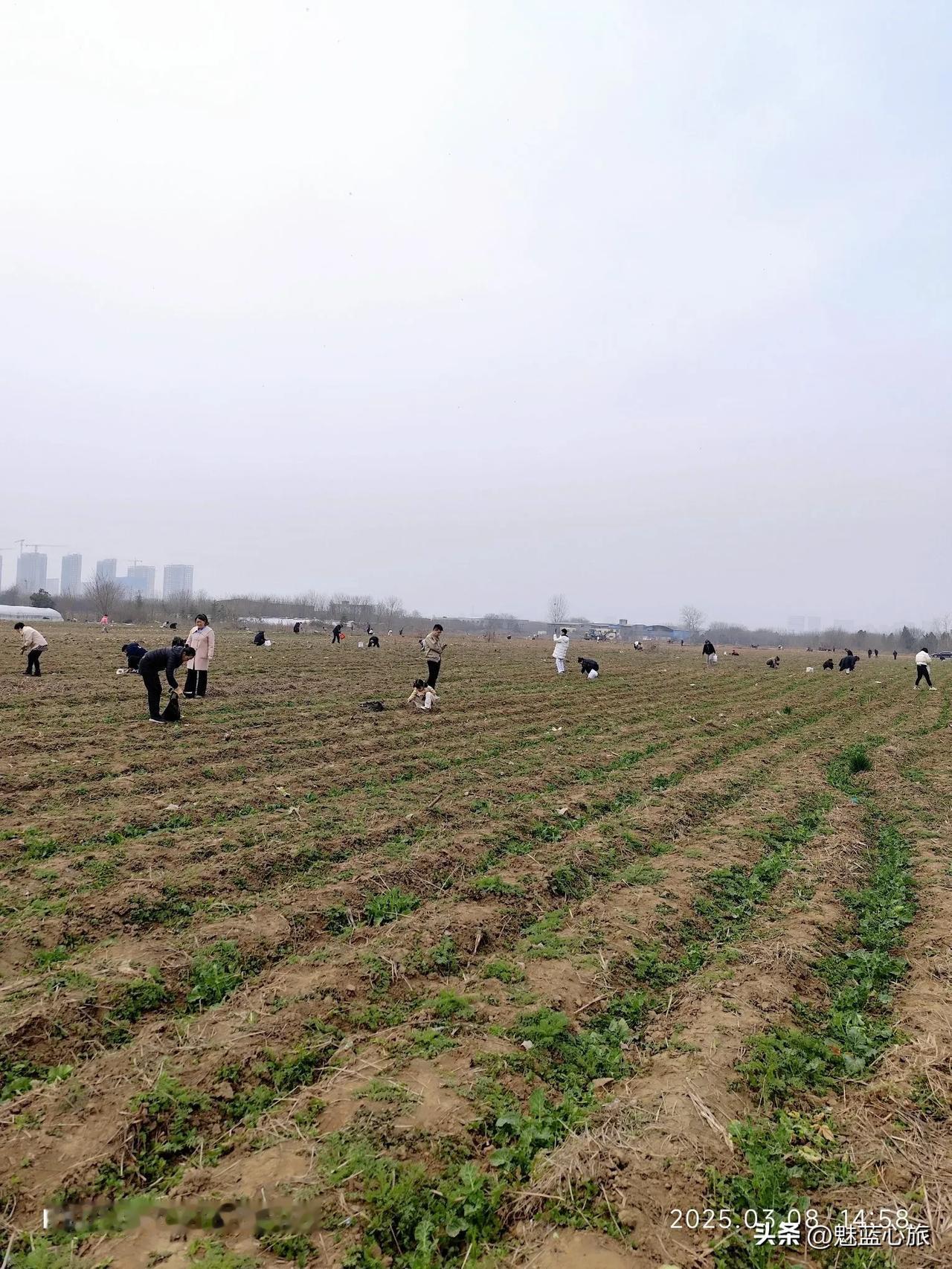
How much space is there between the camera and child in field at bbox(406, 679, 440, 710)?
15477 millimetres

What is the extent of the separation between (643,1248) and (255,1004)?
2.51m

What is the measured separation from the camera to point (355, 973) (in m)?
4.55

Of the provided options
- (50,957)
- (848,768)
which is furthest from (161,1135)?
(848,768)

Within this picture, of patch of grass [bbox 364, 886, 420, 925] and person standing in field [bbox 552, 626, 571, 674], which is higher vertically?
person standing in field [bbox 552, 626, 571, 674]

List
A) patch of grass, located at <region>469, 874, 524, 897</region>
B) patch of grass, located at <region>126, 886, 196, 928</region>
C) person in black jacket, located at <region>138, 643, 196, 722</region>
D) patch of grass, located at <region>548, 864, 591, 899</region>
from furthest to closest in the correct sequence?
person in black jacket, located at <region>138, 643, 196, 722</region> → patch of grass, located at <region>548, 864, 591, 899</region> → patch of grass, located at <region>469, 874, 524, 897</region> → patch of grass, located at <region>126, 886, 196, 928</region>

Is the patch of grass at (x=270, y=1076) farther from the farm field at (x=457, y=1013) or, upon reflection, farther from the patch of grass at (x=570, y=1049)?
the patch of grass at (x=570, y=1049)

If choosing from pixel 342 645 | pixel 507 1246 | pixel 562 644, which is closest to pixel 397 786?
pixel 507 1246

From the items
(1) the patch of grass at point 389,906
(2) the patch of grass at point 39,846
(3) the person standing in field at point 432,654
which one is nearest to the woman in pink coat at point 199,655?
(3) the person standing in field at point 432,654

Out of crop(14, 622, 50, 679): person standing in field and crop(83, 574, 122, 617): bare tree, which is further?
crop(83, 574, 122, 617): bare tree

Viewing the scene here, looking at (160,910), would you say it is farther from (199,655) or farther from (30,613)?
(30,613)

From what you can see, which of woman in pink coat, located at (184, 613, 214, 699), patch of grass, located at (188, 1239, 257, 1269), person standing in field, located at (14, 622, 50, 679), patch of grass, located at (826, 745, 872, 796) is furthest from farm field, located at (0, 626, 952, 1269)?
person standing in field, located at (14, 622, 50, 679)

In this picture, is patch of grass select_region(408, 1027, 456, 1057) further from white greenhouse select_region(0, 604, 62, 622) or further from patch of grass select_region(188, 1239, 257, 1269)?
white greenhouse select_region(0, 604, 62, 622)

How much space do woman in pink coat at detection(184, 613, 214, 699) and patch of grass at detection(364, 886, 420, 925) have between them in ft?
30.3

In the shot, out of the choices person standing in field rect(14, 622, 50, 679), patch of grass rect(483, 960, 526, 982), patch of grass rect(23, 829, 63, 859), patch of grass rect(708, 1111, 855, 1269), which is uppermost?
person standing in field rect(14, 622, 50, 679)
